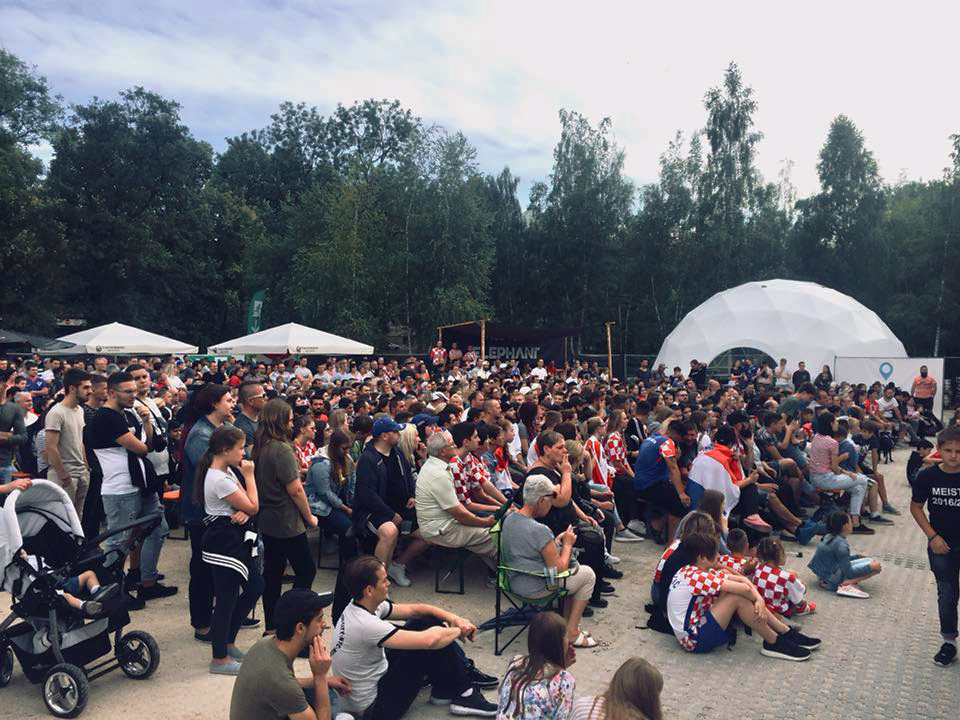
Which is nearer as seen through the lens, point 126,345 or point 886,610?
point 886,610

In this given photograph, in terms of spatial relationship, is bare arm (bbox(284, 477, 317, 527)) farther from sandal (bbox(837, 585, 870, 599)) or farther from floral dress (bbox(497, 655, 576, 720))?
sandal (bbox(837, 585, 870, 599))

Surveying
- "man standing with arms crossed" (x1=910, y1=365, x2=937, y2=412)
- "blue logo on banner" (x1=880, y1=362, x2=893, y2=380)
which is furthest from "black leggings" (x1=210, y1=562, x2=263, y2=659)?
"blue logo on banner" (x1=880, y1=362, x2=893, y2=380)

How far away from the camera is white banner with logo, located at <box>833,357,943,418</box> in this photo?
1936 centimetres

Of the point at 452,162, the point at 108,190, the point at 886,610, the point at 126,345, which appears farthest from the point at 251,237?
the point at 886,610

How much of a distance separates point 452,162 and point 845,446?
97.0 feet

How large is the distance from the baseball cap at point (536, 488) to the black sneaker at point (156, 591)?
135 inches

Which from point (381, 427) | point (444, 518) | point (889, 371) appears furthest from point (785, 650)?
point (889, 371)

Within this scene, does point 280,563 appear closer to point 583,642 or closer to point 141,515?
point 141,515

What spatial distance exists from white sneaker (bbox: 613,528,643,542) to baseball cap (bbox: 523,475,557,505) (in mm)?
4051

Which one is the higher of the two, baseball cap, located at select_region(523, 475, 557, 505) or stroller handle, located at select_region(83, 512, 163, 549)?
baseball cap, located at select_region(523, 475, 557, 505)

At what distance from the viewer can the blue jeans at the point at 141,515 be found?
5.97 meters

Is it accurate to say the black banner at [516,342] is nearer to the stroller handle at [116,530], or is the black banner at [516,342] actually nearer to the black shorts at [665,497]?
the black shorts at [665,497]

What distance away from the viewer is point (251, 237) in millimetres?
47844

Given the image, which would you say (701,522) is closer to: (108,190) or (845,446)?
(845,446)
